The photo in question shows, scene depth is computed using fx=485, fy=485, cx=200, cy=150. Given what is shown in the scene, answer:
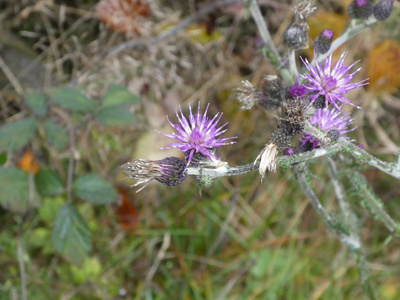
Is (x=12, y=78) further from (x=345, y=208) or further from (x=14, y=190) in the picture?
(x=345, y=208)

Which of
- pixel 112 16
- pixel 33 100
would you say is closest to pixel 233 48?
pixel 112 16

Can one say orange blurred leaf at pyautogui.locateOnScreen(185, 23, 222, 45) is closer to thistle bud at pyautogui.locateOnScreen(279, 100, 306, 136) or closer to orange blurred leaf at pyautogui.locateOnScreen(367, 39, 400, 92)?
orange blurred leaf at pyautogui.locateOnScreen(367, 39, 400, 92)

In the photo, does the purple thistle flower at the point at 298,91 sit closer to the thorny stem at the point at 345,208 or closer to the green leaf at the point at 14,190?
the thorny stem at the point at 345,208

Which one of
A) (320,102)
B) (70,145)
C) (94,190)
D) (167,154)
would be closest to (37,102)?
(70,145)

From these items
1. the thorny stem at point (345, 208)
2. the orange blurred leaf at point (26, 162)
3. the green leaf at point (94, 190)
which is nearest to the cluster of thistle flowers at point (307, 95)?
the thorny stem at point (345, 208)

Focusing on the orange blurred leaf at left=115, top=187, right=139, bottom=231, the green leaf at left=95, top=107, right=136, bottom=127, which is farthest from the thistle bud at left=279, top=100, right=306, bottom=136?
the orange blurred leaf at left=115, top=187, right=139, bottom=231
